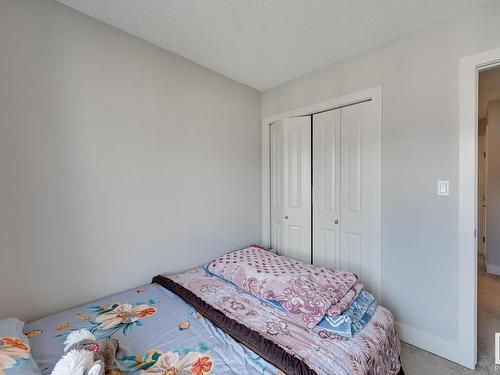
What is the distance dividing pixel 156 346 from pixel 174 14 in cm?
197

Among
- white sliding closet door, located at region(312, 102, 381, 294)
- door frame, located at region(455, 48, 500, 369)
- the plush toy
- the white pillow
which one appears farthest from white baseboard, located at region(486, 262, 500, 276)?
the white pillow

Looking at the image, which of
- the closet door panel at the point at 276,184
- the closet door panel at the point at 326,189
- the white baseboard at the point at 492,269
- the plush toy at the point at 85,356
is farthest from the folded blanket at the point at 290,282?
the white baseboard at the point at 492,269

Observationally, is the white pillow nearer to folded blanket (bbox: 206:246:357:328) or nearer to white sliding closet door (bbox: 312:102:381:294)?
folded blanket (bbox: 206:246:357:328)

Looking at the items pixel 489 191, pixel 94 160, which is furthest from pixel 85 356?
pixel 489 191

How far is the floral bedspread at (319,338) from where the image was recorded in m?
1.01

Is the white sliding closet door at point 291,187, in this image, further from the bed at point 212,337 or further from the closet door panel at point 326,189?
the bed at point 212,337

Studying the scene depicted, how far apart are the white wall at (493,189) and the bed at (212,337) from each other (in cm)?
309

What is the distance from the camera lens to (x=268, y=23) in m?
1.65

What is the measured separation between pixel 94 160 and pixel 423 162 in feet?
7.78

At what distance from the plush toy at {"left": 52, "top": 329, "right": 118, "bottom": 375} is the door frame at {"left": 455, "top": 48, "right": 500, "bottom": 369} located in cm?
213

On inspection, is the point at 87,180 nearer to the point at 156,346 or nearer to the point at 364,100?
the point at 156,346

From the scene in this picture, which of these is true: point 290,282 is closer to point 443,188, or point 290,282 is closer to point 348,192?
point 348,192

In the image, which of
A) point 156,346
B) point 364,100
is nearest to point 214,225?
point 156,346

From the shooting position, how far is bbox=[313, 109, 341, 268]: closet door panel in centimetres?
226
